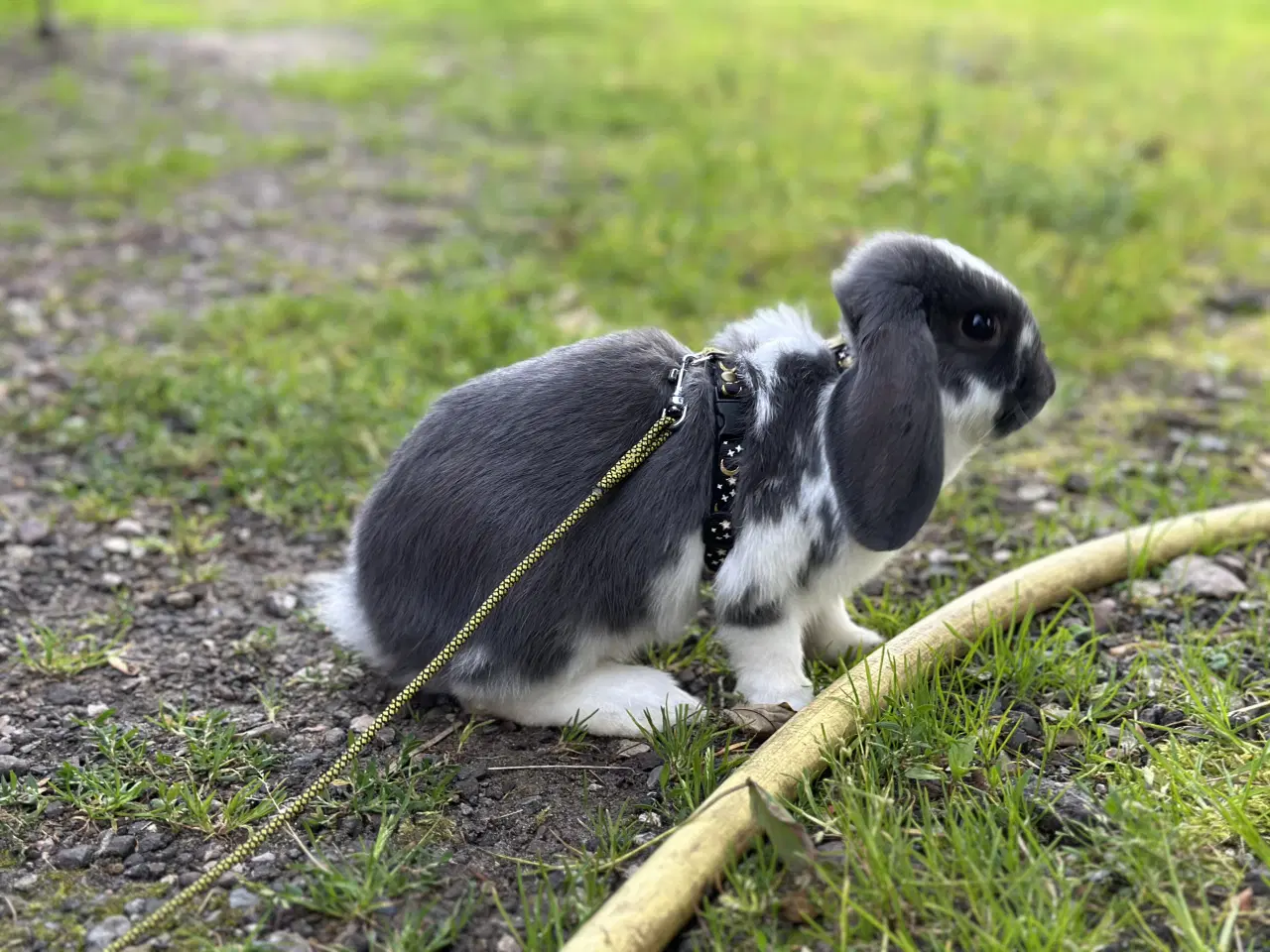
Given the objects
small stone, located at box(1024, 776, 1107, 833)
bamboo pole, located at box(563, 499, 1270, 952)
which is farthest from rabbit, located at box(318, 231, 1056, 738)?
small stone, located at box(1024, 776, 1107, 833)

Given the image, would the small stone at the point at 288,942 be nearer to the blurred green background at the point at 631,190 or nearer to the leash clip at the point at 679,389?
the leash clip at the point at 679,389

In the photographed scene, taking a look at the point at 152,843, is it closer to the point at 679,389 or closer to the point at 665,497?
the point at 665,497

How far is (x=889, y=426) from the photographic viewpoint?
103 inches

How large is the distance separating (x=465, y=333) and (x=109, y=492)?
1.65 m

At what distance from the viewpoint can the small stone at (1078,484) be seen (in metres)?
4.19

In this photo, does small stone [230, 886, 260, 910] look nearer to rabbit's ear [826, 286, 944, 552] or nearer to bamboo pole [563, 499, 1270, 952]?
bamboo pole [563, 499, 1270, 952]

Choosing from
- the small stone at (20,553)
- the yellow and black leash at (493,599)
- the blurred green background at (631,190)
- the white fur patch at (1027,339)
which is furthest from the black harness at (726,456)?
the small stone at (20,553)

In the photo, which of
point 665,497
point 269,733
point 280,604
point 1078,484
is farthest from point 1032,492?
point 269,733

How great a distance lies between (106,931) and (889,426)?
1883mm

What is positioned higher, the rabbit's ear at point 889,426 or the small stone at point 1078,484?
the rabbit's ear at point 889,426

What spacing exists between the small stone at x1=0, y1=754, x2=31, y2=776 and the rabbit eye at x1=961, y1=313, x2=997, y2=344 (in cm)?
242

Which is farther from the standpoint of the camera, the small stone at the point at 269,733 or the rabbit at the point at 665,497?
the small stone at the point at 269,733

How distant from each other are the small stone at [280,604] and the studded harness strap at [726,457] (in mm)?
1402

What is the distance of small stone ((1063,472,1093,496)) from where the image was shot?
13.7ft
